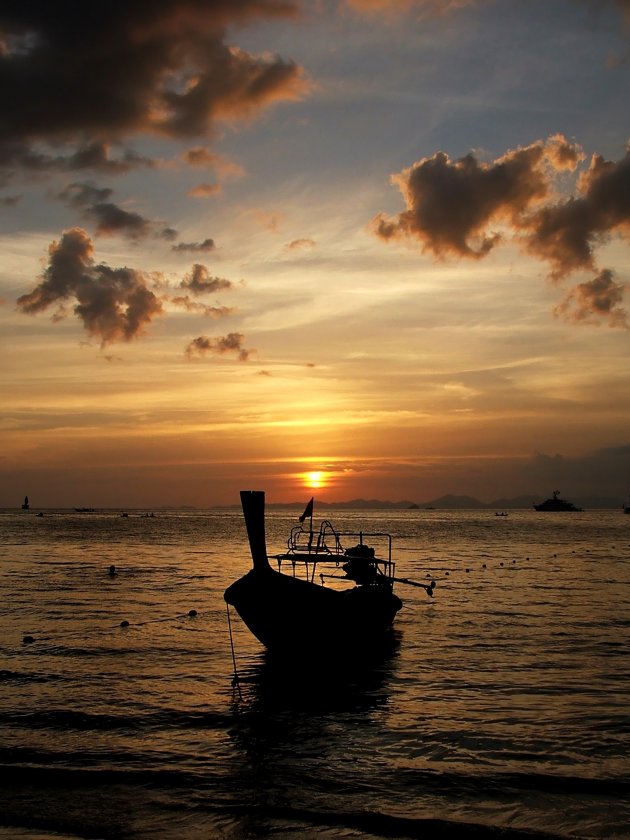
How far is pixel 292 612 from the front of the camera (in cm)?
2523

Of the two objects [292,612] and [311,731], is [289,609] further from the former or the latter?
[311,731]

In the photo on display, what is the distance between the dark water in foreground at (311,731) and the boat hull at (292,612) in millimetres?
1211

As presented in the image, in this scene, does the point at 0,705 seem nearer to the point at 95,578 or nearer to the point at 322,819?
the point at 322,819

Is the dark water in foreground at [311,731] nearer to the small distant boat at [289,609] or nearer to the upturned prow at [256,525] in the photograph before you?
the small distant boat at [289,609]

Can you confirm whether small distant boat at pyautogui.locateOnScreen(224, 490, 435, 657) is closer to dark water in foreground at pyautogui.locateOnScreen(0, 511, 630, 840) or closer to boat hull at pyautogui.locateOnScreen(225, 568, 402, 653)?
boat hull at pyautogui.locateOnScreen(225, 568, 402, 653)

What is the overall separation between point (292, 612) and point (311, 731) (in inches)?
270

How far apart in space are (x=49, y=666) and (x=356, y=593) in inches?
493

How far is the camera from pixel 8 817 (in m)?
12.8

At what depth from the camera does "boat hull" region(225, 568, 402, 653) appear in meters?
24.6

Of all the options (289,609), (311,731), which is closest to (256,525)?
(289,609)

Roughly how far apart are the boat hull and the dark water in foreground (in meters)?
1.21

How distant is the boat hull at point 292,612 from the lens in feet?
80.8

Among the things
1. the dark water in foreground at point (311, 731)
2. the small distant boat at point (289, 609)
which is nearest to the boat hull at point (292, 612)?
the small distant boat at point (289, 609)

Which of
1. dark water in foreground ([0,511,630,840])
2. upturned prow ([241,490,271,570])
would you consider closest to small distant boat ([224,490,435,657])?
upturned prow ([241,490,271,570])
